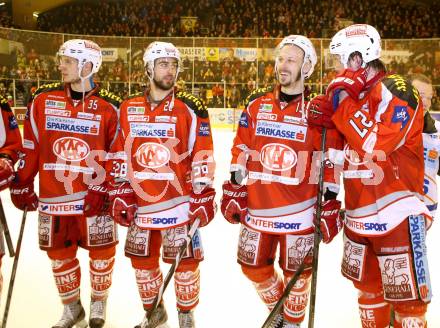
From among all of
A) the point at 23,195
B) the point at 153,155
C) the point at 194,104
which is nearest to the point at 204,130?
the point at 194,104

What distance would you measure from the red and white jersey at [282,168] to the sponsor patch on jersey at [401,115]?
49 centimetres

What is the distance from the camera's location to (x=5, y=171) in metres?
2.56

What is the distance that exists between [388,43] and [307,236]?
10.6 meters

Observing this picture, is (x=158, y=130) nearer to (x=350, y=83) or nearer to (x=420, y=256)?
(x=350, y=83)

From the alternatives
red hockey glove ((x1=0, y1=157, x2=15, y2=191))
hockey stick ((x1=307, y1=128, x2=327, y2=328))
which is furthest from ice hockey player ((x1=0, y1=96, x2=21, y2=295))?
hockey stick ((x1=307, y1=128, x2=327, y2=328))

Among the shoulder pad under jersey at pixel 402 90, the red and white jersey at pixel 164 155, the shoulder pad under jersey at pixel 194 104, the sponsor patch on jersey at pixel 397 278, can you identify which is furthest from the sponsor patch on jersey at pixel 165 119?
the sponsor patch on jersey at pixel 397 278

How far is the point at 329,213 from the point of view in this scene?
2371mm

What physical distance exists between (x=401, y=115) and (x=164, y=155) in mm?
1161

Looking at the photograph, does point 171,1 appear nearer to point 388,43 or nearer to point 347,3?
point 347,3

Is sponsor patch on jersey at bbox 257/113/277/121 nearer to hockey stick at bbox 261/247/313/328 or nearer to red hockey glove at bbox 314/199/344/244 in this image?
red hockey glove at bbox 314/199/344/244

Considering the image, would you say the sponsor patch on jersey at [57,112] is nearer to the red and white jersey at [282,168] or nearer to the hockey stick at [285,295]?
the red and white jersey at [282,168]

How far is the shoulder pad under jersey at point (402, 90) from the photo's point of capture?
2.04 metres

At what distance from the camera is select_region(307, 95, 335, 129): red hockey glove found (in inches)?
85.4

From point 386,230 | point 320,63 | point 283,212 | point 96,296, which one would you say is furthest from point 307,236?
point 320,63
